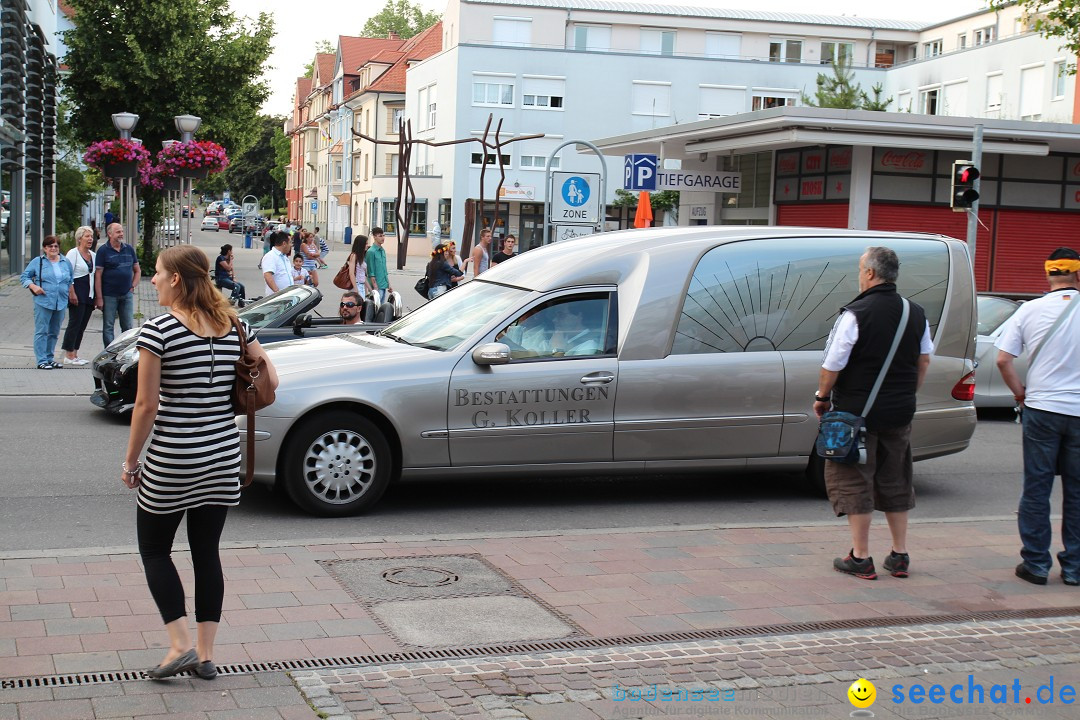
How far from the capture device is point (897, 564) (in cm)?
648

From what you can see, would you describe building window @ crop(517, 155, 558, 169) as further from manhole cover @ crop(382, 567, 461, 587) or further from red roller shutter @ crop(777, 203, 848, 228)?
manhole cover @ crop(382, 567, 461, 587)

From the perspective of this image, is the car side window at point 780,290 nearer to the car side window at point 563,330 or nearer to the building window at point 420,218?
the car side window at point 563,330

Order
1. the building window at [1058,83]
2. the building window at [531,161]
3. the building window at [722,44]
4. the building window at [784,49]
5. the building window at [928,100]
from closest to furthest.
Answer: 1. the building window at [1058,83]
2. the building window at [928,100]
3. the building window at [531,161]
4. the building window at [722,44]
5. the building window at [784,49]

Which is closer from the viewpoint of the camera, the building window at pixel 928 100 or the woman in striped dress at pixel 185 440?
the woman in striped dress at pixel 185 440

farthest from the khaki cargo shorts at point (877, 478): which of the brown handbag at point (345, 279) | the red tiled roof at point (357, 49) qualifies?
the red tiled roof at point (357, 49)

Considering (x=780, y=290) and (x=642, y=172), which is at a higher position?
(x=642, y=172)

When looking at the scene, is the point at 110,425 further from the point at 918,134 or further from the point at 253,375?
the point at 918,134

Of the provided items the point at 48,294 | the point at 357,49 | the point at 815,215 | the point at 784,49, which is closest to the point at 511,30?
the point at 784,49

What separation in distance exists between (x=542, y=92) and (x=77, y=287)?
46477 millimetres

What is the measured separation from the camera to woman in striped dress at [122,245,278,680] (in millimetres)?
4383

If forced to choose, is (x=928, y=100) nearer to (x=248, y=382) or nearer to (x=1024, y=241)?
(x=1024, y=241)

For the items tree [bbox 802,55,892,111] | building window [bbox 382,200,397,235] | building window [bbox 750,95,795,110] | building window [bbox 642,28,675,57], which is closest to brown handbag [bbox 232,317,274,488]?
tree [bbox 802,55,892,111]

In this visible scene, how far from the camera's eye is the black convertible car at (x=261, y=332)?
10.8 metres

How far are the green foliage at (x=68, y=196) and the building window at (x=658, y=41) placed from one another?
109ft
